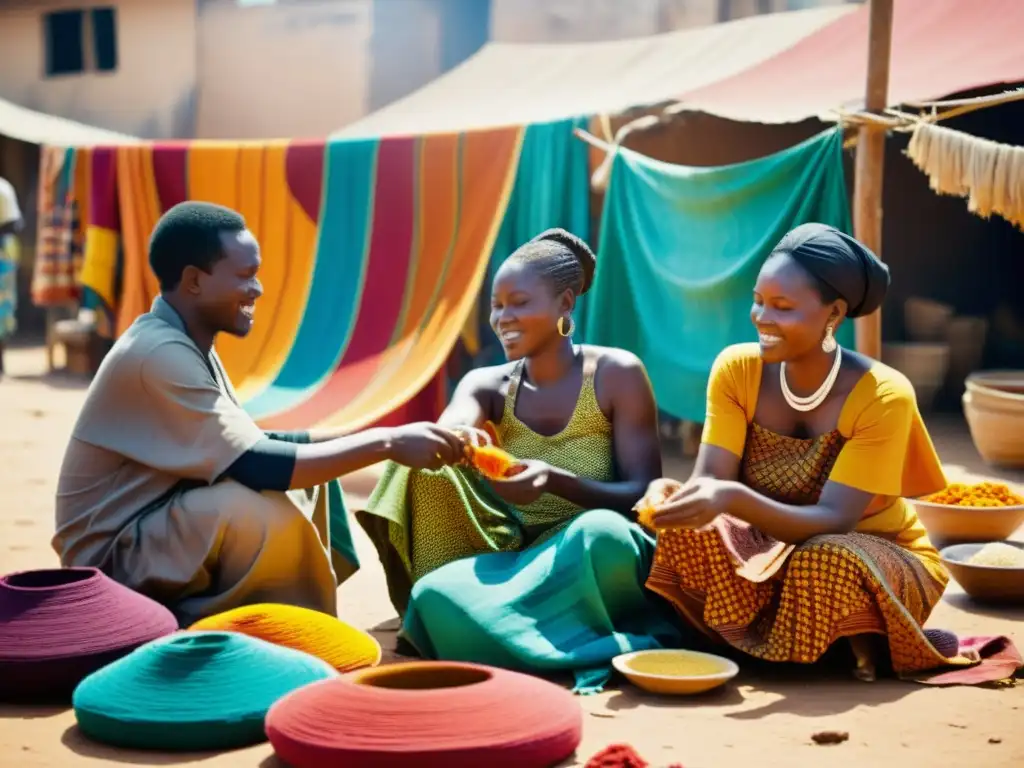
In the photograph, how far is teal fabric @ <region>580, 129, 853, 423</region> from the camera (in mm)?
7027

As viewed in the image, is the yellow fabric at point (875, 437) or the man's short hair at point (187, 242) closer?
the yellow fabric at point (875, 437)

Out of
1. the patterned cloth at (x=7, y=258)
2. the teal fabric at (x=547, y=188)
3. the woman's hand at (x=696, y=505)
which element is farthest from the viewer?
the patterned cloth at (x=7, y=258)

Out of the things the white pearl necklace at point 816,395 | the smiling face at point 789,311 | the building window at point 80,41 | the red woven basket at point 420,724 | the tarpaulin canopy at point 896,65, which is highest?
the building window at point 80,41

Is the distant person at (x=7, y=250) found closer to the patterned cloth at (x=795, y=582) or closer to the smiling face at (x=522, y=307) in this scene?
the smiling face at (x=522, y=307)

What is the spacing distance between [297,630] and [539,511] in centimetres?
88

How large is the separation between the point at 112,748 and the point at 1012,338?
348 inches

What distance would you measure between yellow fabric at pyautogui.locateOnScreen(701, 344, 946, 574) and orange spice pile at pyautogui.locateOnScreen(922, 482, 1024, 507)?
1.36 m

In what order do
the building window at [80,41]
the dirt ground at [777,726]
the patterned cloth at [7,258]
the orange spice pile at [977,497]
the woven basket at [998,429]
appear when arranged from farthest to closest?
the building window at [80,41], the patterned cloth at [7,258], the woven basket at [998,429], the orange spice pile at [977,497], the dirt ground at [777,726]

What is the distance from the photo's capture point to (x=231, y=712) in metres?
3.32

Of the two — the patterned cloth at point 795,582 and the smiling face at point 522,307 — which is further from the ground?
the smiling face at point 522,307

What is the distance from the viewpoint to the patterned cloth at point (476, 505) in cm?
424

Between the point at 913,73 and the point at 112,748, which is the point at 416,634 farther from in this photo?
the point at 913,73

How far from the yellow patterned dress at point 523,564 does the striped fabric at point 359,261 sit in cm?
347

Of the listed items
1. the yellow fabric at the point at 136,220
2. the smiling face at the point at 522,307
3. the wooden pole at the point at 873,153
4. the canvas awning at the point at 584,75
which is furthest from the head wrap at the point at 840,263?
the yellow fabric at the point at 136,220
